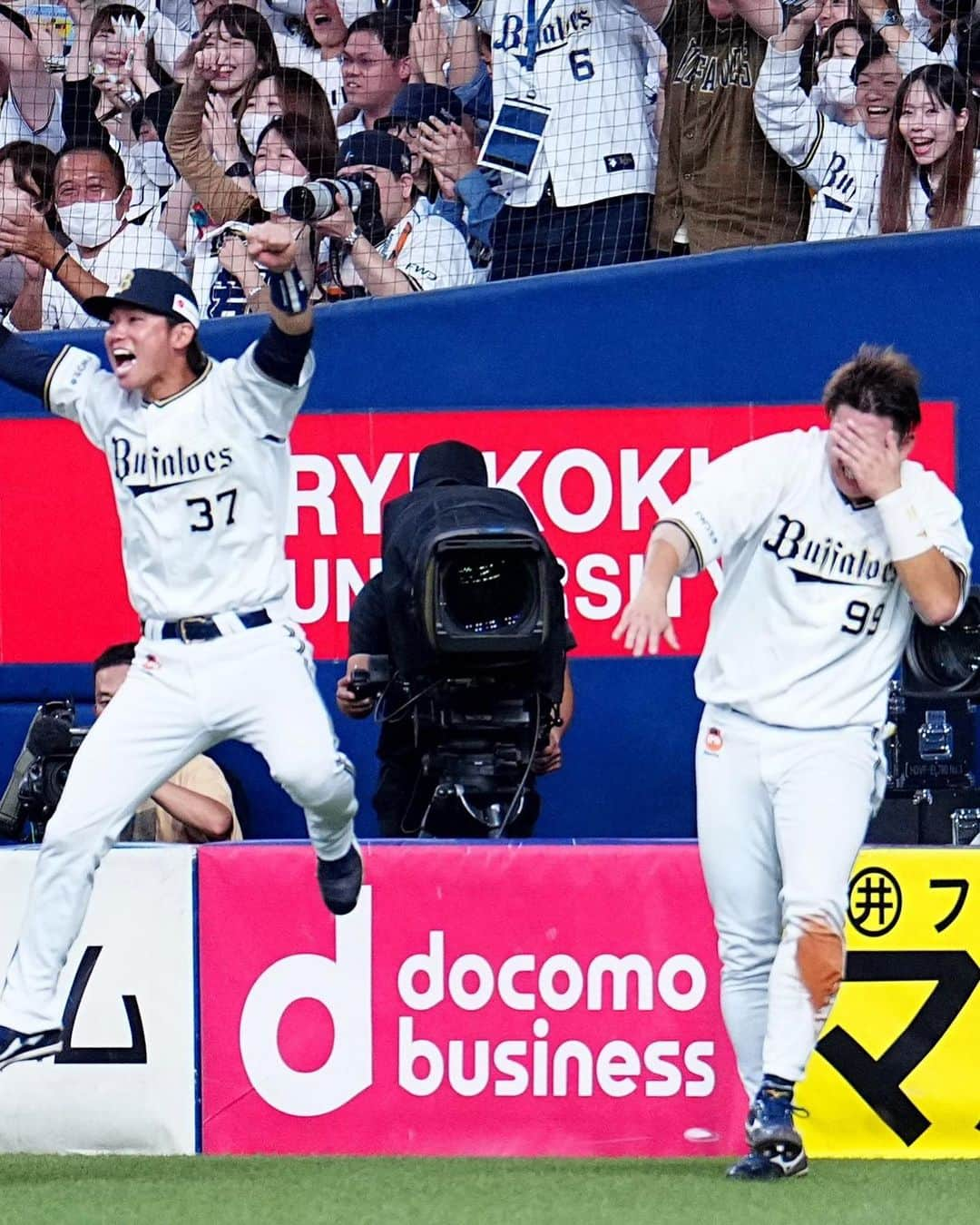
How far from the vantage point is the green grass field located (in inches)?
173

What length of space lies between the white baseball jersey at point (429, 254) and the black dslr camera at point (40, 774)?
207 centimetres

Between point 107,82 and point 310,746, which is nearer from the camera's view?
point 310,746

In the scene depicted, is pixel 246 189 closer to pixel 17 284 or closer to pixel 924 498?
pixel 17 284

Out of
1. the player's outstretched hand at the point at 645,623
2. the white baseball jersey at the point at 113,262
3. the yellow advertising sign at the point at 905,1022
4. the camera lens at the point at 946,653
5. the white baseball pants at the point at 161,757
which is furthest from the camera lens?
the white baseball jersey at the point at 113,262

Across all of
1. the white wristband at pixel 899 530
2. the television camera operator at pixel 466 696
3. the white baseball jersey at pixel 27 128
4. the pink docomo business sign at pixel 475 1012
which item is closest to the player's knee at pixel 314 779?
the pink docomo business sign at pixel 475 1012

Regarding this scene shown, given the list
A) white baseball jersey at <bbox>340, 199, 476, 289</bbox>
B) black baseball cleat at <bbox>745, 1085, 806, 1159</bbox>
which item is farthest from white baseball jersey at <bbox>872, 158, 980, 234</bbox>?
black baseball cleat at <bbox>745, 1085, 806, 1159</bbox>

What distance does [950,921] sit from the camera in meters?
5.44

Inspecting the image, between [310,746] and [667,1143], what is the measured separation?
5.05 feet

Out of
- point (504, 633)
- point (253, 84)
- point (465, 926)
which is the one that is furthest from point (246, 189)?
point (465, 926)

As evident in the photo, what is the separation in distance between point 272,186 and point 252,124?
1.09ft

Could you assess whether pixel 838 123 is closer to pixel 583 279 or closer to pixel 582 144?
pixel 582 144

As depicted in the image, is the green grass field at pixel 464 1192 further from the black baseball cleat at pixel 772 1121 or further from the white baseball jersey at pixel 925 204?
the white baseball jersey at pixel 925 204

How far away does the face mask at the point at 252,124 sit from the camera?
312 inches

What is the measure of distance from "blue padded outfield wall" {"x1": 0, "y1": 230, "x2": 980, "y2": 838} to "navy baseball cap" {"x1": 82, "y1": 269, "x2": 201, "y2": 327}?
7.89ft
